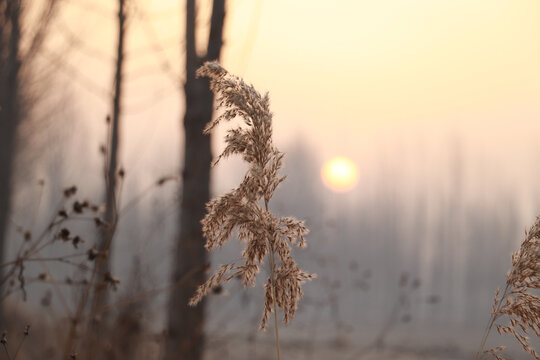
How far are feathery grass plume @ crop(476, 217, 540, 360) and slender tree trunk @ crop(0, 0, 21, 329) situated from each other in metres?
7.77

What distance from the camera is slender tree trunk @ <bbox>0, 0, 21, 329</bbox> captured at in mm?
9289

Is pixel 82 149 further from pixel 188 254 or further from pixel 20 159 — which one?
pixel 188 254

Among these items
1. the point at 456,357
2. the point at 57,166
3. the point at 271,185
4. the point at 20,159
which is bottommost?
the point at 456,357

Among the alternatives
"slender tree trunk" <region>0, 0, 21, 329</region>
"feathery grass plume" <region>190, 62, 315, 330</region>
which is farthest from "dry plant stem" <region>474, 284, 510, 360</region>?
"slender tree trunk" <region>0, 0, 21, 329</region>

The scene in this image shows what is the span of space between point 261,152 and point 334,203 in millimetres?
60587

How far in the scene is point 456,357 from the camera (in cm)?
2253

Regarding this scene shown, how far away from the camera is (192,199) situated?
16.5ft

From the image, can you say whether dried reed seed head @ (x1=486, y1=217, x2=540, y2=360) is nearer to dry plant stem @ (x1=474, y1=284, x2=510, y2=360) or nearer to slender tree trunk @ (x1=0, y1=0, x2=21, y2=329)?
dry plant stem @ (x1=474, y1=284, x2=510, y2=360)

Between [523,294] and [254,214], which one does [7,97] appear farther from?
[523,294]

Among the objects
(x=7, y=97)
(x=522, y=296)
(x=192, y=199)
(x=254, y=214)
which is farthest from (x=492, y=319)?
(x=7, y=97)

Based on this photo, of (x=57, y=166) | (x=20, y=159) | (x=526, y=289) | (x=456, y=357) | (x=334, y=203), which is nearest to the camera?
(x=526, y=289)

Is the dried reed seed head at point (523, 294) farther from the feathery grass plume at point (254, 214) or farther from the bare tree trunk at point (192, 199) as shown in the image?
the bare tree trunk at point (192, 199)

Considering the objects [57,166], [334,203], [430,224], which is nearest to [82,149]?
[57,166]

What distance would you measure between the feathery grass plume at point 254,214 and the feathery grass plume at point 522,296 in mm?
679
